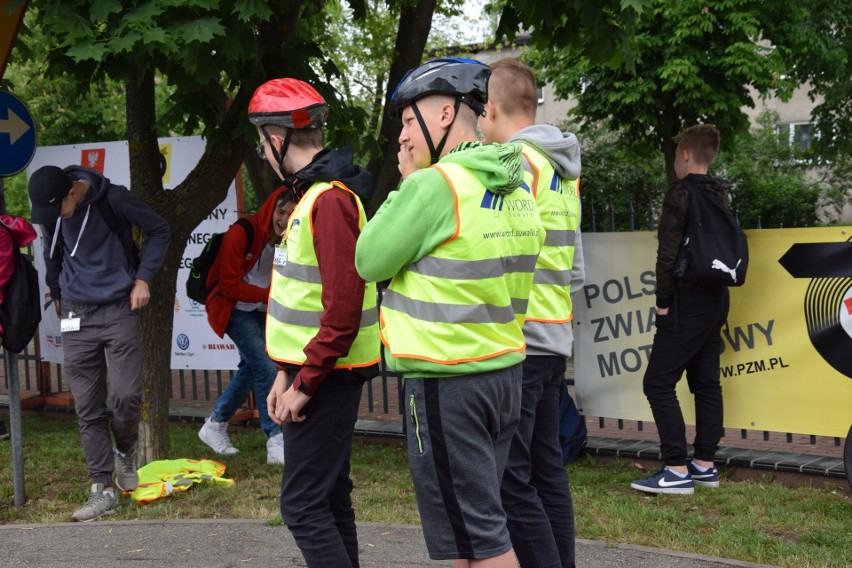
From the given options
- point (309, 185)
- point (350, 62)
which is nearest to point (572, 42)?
point (309, 185)

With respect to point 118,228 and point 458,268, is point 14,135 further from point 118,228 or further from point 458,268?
point 458,268

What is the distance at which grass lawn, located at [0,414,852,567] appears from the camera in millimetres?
5078

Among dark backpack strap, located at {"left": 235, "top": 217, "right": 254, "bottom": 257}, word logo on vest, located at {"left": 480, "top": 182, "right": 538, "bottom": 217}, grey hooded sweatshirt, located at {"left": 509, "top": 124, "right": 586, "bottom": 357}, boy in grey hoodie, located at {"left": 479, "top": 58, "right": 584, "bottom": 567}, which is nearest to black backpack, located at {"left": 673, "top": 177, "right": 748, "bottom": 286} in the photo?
grey hooded sweatshirt, located at {"left": 509, "top": 124, "right": 586, "bottom": 357}

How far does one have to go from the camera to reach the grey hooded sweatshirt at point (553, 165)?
3.81 m

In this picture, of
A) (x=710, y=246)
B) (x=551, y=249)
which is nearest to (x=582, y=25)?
(x=710, y=246)

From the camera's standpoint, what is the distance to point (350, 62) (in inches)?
860

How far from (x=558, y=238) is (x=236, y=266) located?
3.29 metres

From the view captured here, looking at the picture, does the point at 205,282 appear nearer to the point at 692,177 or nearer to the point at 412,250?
Answer: the point at 692,177

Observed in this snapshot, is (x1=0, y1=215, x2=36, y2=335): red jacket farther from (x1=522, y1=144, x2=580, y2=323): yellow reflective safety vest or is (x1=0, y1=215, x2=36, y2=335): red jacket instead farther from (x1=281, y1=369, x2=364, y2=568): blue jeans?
(x1=522, y1=144, x2=580, y2=323): yellow reflective safety vest

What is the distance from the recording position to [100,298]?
5785 millimetres

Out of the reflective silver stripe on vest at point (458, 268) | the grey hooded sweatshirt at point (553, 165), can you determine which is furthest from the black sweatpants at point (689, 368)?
the reflective silver stripe on vest at point (458, 268)

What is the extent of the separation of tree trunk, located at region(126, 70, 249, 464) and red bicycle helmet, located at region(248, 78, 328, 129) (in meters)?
2.92

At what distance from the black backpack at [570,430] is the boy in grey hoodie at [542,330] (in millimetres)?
2858

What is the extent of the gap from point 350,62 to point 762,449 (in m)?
16.4
